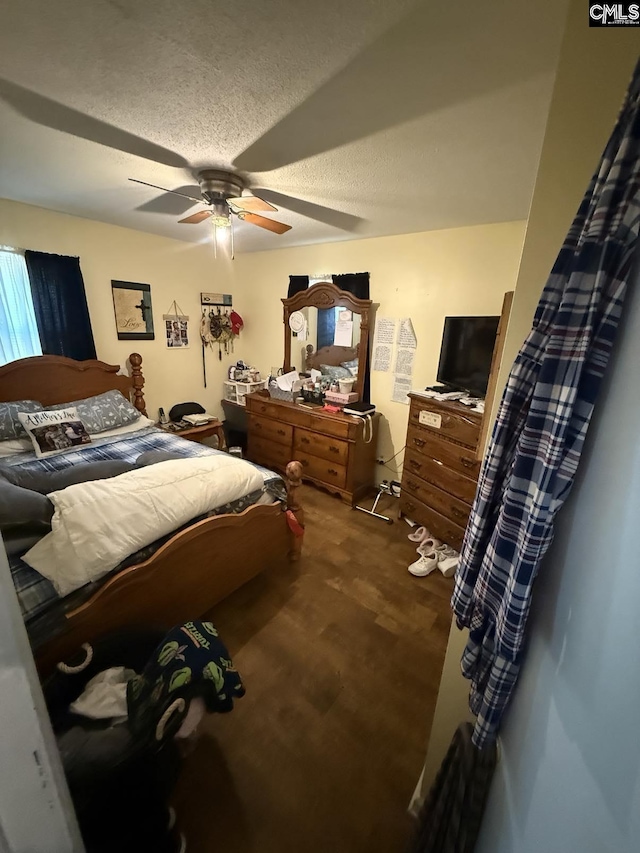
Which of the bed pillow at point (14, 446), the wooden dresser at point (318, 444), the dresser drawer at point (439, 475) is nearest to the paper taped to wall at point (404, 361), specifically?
the wooden dresser at point (318, 444)

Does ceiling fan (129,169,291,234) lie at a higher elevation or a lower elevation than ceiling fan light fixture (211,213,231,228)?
higher

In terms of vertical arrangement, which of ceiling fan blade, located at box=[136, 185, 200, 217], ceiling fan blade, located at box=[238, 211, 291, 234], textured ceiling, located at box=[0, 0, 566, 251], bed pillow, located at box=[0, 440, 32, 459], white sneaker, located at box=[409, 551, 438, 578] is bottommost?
white sneaker, located at box=[409, 551, 438, 578]

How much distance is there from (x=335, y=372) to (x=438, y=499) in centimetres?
155

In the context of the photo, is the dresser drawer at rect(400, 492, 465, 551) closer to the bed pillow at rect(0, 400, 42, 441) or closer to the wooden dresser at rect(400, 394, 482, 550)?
the wooden dresser at rect(400, 394, 482, 550)

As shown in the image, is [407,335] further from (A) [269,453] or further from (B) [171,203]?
(B) [171,203]

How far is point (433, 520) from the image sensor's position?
94.7 inches

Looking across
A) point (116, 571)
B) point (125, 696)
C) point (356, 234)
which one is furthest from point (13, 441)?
point (356, 234)

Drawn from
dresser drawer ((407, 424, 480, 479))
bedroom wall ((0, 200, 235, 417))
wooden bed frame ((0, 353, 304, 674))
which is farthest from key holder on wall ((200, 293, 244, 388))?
dresser drawer ((407, 424, 480, 479))

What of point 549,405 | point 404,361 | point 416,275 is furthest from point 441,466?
point 549,405

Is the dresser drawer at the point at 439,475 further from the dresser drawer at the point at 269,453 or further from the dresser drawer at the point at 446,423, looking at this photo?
the dresser drawer at the point at 269,453

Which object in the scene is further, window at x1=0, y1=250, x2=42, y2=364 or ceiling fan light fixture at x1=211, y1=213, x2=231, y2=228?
window at x1=0, y1=250, x2=42, y2=364

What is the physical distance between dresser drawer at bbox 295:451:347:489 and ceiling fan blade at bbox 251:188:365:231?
1906 mm

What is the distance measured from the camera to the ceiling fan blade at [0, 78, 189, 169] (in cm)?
113

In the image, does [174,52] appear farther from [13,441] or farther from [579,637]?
[13,441]
